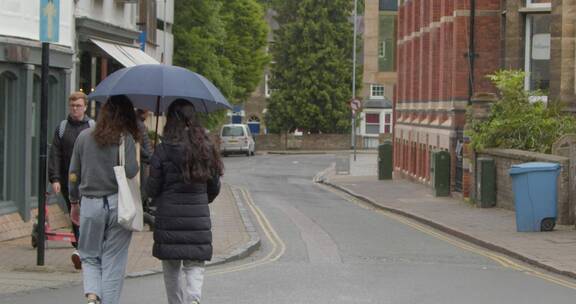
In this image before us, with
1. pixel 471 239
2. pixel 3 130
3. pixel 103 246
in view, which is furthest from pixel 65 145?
pixel 471 239

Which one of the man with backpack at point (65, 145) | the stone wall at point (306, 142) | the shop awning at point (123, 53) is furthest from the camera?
the stone wall at point (306, 142)

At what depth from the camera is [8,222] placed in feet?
48.8

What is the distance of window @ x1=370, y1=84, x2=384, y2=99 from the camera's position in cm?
9038

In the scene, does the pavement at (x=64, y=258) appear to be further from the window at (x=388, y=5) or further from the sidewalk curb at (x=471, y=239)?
the window at (x=388, y=5)

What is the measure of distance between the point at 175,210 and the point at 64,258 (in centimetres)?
487

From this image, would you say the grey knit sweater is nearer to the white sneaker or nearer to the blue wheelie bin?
the white sneaker

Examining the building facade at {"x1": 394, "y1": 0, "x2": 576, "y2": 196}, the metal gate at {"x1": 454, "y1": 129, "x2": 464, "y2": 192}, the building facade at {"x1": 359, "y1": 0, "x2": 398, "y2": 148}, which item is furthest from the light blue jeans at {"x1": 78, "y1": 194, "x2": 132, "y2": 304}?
the building facade at {"x1": 359, "y1": 0, "x2": 398, "y2": 148}

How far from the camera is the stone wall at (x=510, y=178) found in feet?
60.3

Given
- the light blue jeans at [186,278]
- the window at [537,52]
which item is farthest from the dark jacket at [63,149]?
the window at [537,52]

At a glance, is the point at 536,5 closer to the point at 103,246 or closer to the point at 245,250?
the point at 245,250

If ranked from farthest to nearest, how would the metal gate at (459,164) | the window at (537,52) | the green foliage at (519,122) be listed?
the metal gate at (459,164) < the window at (537,52) < the green foliage at (519,122)

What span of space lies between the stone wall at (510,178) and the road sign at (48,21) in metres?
9.53

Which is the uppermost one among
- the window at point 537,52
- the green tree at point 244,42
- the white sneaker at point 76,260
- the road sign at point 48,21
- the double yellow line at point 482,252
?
the green tree at point 244,42

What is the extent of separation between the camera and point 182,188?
8336 mm
